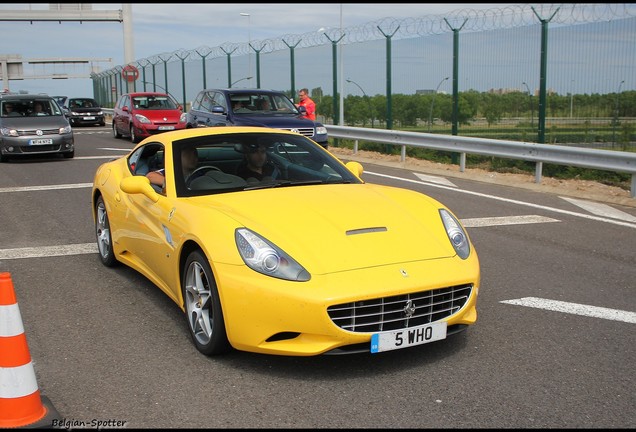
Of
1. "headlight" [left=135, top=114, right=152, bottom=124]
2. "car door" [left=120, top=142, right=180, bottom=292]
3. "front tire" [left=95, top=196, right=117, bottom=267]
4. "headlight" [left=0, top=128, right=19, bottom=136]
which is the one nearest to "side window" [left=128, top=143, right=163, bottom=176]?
"car door" [left=120, top=142, right=180, bottom=292]

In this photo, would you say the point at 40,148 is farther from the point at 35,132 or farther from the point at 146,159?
the point at 146,159

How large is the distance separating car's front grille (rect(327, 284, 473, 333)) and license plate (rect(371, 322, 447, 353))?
0.05 metres

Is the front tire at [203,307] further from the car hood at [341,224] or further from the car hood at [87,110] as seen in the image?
the car hood at [87,110]

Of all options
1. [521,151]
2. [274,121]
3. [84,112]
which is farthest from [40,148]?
[84,112]

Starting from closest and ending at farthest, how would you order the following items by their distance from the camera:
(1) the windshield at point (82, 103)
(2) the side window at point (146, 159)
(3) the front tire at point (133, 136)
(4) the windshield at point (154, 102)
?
(2) the side window at point (146, 159) → (3) the front tire at point (133, 136) → (4) the windshield at point (154, 102) → (1) the windshield at point (82, 103)

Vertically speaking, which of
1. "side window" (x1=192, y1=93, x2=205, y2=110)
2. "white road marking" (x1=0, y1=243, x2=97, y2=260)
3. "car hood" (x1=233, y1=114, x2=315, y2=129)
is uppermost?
"side window" (x1=192, y1=93, x2=205, y2=110)

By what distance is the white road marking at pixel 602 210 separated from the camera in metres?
9.65

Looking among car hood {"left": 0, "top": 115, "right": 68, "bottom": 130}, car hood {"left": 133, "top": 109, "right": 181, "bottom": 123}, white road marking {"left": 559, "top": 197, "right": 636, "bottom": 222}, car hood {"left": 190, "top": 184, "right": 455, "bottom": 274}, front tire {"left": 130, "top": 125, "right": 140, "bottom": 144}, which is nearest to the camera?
car hood {"left": 190, "top": 184, "right": 455, "bottom": 274}

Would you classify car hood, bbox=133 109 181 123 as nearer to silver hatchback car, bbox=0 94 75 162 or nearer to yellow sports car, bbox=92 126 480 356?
silver hatchback car, bbox=0 94 75 162

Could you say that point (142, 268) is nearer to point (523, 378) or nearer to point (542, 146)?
point (523, 378)

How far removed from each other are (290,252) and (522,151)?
32.1 feet

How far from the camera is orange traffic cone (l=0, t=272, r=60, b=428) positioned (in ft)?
11.8

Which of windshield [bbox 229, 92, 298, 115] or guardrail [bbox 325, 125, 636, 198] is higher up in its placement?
windshield [bbox 229, 92, 298, 115]


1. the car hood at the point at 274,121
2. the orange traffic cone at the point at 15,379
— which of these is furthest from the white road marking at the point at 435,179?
the orange traffic cone at the point at 15,379
